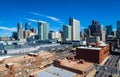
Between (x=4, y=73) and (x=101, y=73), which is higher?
(x=4, y=73)

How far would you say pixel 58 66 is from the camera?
52.3 m

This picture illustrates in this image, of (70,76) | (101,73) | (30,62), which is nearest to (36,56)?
(30,62)

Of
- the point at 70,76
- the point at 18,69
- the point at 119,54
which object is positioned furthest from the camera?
the point at 119,54

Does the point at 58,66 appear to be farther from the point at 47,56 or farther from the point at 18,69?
the point at 47,56

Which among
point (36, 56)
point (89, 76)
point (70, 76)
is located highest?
point (36, 56)

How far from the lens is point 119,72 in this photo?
59469 millimetres

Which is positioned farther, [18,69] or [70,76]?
[18,69]

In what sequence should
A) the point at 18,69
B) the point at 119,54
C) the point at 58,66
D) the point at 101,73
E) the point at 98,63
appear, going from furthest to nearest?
the point at 119,54 < the point at 98,63 < the point at 101,73 < the point at 58,66 < the point at 18,69

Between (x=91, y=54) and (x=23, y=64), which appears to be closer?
(x=23, y=64)

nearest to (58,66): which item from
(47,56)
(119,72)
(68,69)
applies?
(68,69)

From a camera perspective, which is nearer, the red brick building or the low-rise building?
the low-rise building

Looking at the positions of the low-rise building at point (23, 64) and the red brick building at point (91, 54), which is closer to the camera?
the low-rise building at point (23, 64)

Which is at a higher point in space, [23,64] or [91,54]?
[91,54]

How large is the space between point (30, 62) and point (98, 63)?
4366cm
